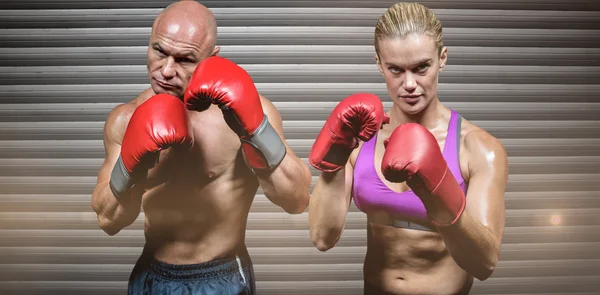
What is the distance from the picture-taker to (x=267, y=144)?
2027mm

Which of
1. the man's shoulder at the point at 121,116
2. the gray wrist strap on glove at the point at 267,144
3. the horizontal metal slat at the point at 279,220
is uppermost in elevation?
the gray wrist strap on glove at the point at 267,144

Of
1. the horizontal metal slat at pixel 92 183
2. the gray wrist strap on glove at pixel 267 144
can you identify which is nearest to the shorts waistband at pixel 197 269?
the gray wrist strap on glove at pixel 267 144

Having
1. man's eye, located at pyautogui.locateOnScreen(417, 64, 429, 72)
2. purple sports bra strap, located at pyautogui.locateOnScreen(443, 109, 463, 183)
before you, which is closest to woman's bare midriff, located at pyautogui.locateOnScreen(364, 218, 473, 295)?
purple sports bra strap, located at pyautogui.locateOnScreen(443, 109, 463, 183)

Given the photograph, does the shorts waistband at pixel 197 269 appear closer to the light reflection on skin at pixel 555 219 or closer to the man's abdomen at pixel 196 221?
the man's abdomen at pixel 196 221

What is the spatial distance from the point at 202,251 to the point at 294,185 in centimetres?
53

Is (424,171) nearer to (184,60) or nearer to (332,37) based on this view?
(184,60)

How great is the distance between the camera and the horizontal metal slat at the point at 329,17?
10.5 feet

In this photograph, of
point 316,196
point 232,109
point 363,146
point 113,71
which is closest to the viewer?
point 232,109

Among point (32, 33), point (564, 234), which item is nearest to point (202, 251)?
point (32, 33)

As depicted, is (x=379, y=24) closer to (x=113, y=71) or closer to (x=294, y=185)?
(x=294, y=185)

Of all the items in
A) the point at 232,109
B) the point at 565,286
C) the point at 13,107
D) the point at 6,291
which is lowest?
the point at 6,291

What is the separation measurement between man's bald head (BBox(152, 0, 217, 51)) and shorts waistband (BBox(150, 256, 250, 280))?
92 cm

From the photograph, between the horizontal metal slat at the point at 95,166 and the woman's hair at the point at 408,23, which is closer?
the woman's hair at the point at 408,23

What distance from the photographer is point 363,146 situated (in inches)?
89.2
